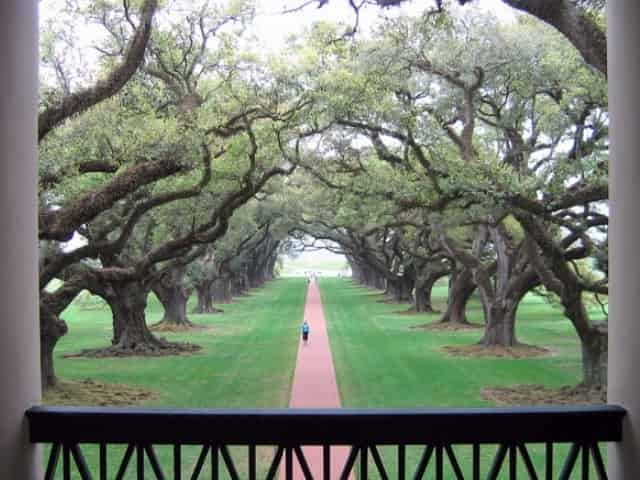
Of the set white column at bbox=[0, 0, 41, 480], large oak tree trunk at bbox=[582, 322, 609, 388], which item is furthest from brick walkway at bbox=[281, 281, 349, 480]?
white column at bbox=[0, 0, 41, 480]

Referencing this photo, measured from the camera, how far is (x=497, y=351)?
1806 cm

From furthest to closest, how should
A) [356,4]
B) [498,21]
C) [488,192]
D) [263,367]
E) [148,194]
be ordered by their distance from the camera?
[263,367]
[148,194]
[498,21]
[488,192]
[356,4]

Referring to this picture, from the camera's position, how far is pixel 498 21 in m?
11.4

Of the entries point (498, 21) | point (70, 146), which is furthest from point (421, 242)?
point (70, 146)

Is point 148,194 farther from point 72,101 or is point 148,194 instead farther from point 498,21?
point 498,21

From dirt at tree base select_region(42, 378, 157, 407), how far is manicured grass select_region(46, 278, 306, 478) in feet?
1.31

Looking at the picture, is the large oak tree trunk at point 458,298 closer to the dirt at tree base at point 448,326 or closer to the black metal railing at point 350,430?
the dirt at tree base at point 448,326

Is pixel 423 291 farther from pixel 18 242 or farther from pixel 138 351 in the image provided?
pixel 18 242

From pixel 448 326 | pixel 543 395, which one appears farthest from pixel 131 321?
pixel 448 326

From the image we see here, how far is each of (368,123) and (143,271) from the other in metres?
5.98

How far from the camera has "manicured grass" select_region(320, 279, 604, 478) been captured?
11938mm

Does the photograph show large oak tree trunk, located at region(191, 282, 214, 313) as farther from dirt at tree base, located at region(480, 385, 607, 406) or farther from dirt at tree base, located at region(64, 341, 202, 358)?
dirt at tree base, located at region(480, 385, 607, 406)

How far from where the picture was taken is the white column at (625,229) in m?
2.54

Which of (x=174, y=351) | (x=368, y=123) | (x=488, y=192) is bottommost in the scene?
(x=174, y=351)
